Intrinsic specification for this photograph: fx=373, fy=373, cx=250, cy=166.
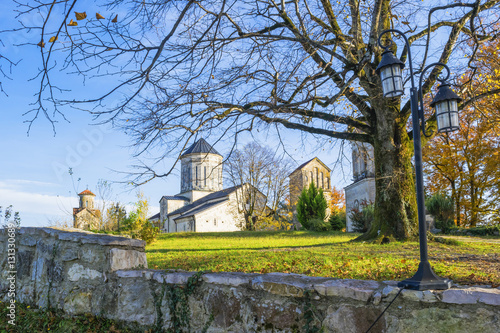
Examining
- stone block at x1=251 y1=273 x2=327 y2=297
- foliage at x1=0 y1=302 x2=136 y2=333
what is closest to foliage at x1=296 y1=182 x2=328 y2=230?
foliage at x1=0 y1=302 x2=136 y2=333

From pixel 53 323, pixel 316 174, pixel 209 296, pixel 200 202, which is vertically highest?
pixel 316 174

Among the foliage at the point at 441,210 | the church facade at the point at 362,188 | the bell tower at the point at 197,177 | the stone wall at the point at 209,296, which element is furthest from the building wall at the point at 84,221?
the bell tower at the point at 197,177

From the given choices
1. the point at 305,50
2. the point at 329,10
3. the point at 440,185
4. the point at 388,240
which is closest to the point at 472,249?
the point at 388,240

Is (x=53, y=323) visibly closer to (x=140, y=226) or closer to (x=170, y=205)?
(x=140, y=226)

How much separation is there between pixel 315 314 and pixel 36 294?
4.31m

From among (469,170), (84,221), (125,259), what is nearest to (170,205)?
(84,221)

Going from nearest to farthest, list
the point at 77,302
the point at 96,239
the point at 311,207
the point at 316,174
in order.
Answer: the point at 96,239 < the point at 77,302 < the point at 311,207 < the point at 316,174

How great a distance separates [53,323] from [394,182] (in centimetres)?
737

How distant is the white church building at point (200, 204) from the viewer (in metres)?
35.2

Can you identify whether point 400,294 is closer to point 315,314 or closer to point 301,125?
point 315,314

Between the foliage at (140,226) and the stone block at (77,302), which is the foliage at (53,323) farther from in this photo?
the foliage at (140,226)

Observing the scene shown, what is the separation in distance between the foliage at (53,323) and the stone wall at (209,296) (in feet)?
0.32

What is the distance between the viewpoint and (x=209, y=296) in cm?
385

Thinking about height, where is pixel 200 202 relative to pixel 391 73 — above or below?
below
